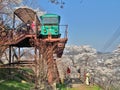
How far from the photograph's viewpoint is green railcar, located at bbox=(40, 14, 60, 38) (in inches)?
1384

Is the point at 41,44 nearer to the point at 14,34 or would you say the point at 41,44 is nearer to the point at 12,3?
the point at 14,34

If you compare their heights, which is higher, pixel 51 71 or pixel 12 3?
pixel 12 3

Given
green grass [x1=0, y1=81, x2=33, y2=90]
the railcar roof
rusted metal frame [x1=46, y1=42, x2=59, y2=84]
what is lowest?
green grass [x1=0, y1=81, x2=33, y2=90]

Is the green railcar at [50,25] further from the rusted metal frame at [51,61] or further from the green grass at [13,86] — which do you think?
the green grass at [13,86]

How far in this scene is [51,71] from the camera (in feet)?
109

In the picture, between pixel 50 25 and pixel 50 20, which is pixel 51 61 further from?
pixel 50 20

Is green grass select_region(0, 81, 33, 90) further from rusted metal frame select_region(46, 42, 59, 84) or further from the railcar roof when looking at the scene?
the railcar roof

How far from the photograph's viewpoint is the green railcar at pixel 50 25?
35156 mm

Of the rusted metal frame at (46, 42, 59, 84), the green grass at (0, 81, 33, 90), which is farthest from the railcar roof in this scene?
the green grass at (0, 81, 33, 90)

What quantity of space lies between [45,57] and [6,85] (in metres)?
3.39

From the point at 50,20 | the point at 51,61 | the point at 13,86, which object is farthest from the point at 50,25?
the point at 13,86

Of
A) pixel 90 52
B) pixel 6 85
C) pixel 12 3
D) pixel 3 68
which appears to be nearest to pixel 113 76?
pixel 90 52

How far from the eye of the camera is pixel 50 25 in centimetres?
3547

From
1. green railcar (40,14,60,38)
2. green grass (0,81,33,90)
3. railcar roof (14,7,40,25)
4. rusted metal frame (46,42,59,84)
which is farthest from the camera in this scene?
railcar roof (14,7,40,25)
